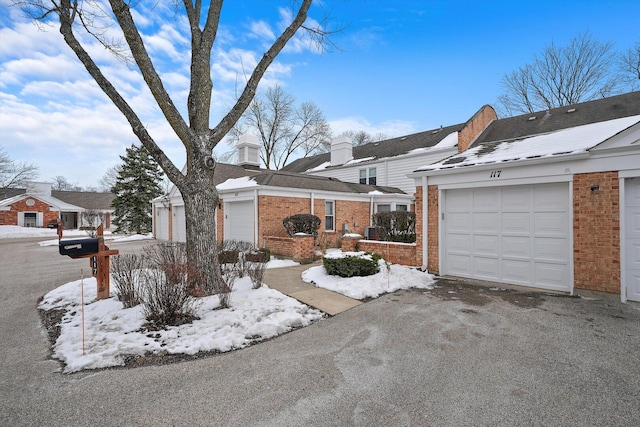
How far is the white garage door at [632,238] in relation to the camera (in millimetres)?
5379

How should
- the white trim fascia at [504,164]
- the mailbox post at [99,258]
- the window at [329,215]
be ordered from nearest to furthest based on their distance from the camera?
1. the mailbox post at [99,258]
2. the white trim fascia at [504,164]
3. the window at [329,215]

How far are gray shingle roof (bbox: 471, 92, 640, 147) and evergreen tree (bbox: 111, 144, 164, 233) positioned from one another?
24.9 m

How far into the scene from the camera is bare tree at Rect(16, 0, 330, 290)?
527 centimetres

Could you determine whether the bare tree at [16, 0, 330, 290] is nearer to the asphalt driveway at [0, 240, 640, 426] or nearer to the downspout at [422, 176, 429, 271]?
the asphalt driveway at [0, 240, 640, 426]

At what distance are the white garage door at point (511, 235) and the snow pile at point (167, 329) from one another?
178 inches

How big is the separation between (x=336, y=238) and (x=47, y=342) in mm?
11169

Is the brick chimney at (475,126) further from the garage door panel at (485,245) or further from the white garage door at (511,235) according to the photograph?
the garage door panel at (485,245)

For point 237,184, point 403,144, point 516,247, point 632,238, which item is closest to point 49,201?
point 237,184

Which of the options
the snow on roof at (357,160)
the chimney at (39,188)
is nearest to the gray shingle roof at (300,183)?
the snow on roof at (357,160)

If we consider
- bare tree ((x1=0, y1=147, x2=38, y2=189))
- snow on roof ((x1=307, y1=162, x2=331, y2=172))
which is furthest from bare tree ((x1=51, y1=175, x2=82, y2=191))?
snow on roof ((x1=307, y1=162, x2=331, y2=172))

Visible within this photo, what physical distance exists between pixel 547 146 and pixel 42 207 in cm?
4240

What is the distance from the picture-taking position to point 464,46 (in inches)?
468

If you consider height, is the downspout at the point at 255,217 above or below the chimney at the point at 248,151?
below

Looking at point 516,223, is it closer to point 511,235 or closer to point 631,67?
point 511,235
